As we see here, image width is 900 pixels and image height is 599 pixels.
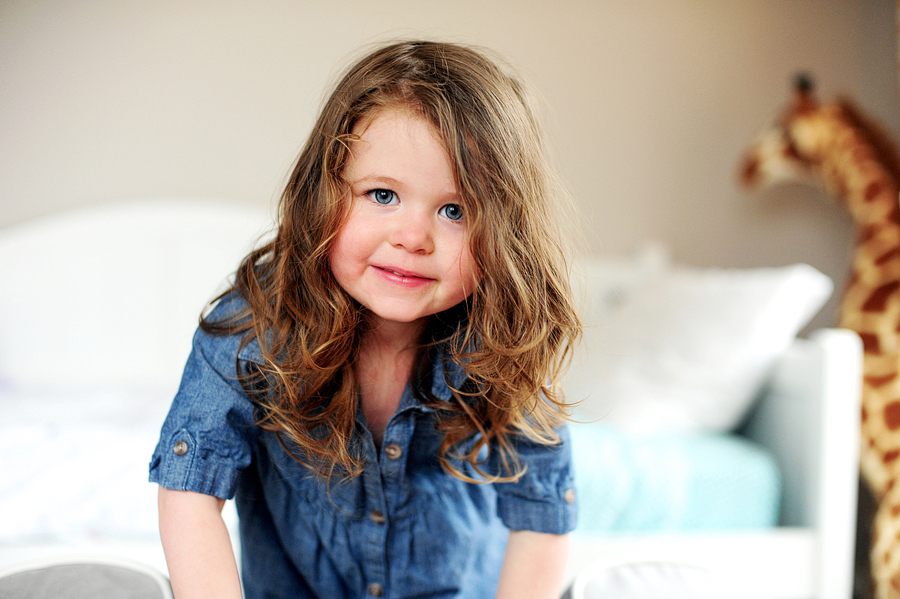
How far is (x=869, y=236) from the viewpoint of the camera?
5.18ft

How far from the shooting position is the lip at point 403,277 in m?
0.55

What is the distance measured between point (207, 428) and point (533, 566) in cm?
32

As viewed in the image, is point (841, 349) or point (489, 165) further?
point (841, 349)

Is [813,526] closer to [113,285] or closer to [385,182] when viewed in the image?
[385,182]

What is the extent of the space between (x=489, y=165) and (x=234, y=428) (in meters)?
0.31

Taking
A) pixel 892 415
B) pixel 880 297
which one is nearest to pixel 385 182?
pixel 892 415

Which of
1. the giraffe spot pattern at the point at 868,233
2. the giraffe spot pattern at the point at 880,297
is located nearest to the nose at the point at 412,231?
the giraffe spot pattern at the point at 880,297

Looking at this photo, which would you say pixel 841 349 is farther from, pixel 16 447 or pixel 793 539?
pixel 16 447

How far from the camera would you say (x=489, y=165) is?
0.54 m

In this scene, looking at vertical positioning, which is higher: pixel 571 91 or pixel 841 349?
pixel 571 91

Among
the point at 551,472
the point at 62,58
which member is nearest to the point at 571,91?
the point at 62,58

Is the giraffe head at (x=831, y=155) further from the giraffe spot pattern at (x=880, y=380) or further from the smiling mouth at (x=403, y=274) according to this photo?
the smiling mouth at (x=403, y=274)

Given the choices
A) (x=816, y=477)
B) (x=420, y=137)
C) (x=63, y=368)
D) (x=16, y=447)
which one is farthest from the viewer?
(x=63, y=368)

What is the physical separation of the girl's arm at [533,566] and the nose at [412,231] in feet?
1.01
